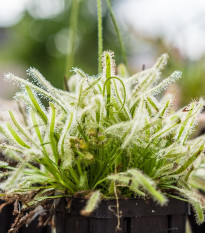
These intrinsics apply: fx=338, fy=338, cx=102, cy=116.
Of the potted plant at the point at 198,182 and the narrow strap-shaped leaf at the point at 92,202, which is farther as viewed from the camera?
the potted plant at the point at 198,182

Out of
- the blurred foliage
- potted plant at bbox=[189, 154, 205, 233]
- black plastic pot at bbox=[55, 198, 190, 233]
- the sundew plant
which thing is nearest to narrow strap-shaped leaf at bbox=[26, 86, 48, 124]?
the sundew plant

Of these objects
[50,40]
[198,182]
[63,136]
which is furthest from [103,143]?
[50,40]

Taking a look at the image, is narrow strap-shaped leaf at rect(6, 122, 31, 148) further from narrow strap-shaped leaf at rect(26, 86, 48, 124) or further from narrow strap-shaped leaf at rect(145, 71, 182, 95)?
narrow strap-shaped leaf at rect(145, 71, 182, 95)

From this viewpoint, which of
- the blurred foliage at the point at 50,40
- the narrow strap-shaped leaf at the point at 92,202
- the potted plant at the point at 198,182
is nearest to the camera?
the narrow strap-shaped leaf at the point at 92,202

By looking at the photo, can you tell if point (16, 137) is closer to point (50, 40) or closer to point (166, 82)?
point (166, 82)

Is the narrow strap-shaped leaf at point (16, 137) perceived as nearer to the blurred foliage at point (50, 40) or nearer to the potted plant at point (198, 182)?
the potted plant at point (198, 182)

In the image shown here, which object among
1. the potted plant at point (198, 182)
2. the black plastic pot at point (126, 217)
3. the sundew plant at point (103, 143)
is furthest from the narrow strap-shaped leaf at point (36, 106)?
the potted plant at point (198, 182)
